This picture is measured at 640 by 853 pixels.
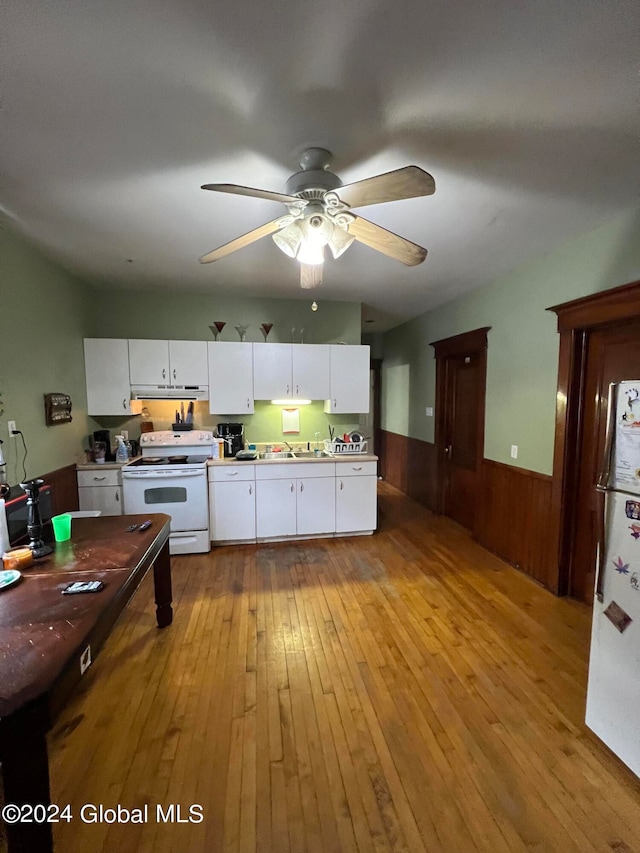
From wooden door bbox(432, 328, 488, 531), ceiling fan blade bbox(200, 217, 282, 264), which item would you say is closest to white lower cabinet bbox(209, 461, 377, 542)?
wooden door bbox(432, 328, 488, 531)

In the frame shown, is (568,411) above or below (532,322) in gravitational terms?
below

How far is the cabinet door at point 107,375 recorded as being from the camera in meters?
3.58

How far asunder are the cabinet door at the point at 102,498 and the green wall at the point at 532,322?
3.63 m

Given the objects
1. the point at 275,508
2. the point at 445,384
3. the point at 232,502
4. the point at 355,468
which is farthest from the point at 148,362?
the point at 445,384

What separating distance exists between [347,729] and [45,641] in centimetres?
135

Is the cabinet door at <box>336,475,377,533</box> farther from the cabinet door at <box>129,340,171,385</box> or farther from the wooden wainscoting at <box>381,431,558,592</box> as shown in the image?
the cabinet door at <box>129,340,171,385</box>

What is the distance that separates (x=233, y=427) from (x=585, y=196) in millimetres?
3453

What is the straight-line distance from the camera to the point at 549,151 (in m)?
1.65

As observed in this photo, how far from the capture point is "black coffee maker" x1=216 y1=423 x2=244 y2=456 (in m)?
3.97

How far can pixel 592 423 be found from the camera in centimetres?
258

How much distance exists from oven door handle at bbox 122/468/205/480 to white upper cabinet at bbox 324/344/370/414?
5.31 ft

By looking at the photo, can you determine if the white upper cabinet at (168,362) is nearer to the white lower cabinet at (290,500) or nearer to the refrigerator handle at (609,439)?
the white lower cabinet at (290,500)

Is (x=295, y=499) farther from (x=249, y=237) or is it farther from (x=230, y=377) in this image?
(x=249, y=237)

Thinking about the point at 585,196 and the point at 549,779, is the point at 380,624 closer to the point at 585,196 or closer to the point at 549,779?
the point at 549,779
